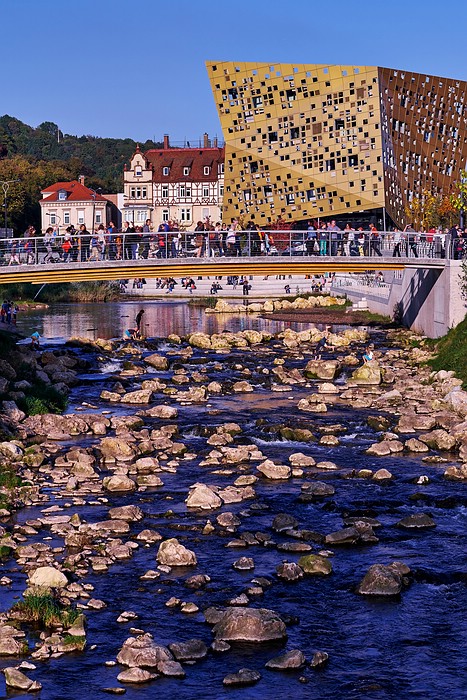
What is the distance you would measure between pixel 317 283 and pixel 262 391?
49.7 metres

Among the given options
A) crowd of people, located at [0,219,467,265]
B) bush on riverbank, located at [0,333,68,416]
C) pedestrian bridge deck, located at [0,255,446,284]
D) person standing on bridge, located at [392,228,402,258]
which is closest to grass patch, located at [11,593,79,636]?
bush on riverbank, located at [0,333,68,416]

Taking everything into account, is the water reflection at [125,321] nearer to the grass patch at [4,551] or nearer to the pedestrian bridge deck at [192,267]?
the pedestrian bridge deck at [192,267]

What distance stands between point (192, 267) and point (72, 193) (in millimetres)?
89458

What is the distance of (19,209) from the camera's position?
13038cm

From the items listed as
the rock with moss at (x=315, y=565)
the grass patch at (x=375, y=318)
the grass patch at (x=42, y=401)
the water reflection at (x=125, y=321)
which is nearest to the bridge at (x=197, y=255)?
the grass patch at (x=42, y=401)

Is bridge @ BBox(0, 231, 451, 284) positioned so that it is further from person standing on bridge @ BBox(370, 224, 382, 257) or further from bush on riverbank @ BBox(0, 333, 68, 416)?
bush on riverbank @ BBox(0, 333, 68, 416)

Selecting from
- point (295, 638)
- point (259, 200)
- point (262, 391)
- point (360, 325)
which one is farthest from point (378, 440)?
point (259, 200)

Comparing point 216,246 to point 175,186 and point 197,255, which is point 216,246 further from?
point 175,186

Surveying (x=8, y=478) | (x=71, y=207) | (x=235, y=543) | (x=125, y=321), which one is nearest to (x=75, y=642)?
(x=235, y=543)

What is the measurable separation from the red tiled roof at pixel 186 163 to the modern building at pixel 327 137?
26.3 meters

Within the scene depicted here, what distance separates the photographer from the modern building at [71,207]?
135375 mm

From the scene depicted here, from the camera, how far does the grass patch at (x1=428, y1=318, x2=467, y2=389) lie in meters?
42.3

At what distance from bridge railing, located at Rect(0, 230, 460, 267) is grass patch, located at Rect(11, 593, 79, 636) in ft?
96.0

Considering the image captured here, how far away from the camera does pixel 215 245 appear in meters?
50.2
